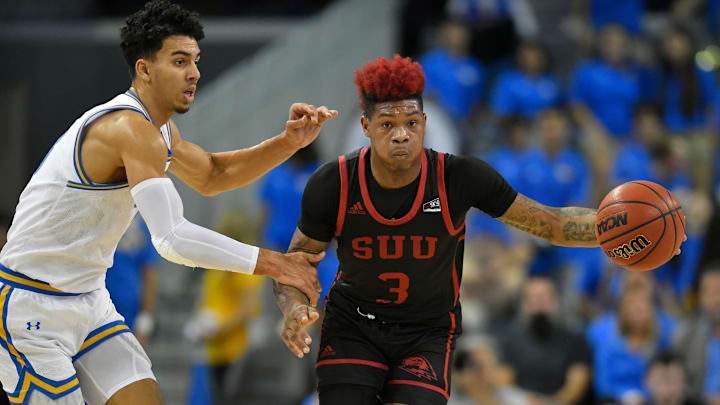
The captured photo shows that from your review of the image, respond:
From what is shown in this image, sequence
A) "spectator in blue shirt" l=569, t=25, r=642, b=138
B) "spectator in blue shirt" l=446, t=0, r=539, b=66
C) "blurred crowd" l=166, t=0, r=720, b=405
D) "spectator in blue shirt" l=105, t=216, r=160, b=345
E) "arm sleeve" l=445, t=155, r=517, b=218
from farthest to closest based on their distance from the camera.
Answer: "spectator in blue shirt" l=446, t=0, r=539, b=66
"spectator in blue shirt" l=569, t=25, r=642, b=138
"blurred crowd" l=166, t=0, r=720, b=405
"spectator in blue shirt" l=105, t=216, r=160, b=345
"arm sleeve" l=445, t=155, r=517, b=218

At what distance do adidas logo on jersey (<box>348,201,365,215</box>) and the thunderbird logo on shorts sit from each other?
774 millimetres

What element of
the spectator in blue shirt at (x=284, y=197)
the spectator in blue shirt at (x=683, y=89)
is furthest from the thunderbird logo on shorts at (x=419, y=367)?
the spectator in blue shirt at (x=683, y=89)

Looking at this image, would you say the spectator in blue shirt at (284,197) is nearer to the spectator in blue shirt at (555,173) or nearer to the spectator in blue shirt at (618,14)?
the spectator in blue shirt at (555,173)

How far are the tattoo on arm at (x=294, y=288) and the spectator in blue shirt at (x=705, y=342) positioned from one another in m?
4.50

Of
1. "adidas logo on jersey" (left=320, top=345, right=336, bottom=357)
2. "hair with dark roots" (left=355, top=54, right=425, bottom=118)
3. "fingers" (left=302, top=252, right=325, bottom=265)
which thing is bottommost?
"adidas logo on jersey" (left=320, top=345, right=336, bottom=357)

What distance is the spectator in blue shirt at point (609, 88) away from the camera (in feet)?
39.2

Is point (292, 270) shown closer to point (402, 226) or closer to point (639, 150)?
point (402, 226)

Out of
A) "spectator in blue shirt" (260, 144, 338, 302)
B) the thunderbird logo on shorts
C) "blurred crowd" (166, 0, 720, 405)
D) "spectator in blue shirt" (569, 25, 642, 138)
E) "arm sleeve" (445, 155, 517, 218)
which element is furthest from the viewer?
"spectator in blue shirt" (569, 25, 642, 138)

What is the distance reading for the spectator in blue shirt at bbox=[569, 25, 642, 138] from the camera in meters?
12.0

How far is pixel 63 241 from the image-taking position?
15.4 ft

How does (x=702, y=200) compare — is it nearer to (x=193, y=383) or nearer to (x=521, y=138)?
(x=521, y=138)

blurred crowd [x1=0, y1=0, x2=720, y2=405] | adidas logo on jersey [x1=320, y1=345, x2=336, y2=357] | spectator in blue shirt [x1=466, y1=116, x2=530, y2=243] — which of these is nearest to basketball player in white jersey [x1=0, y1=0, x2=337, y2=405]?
adidas logo on jersey [x1=320, y1=345, x2=336, y2=357]

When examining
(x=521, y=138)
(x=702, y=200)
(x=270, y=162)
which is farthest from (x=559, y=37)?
(x=270, y=162)

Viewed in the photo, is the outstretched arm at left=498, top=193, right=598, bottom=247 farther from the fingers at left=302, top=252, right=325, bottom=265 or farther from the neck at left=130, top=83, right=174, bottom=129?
the neck at left=130, top=83, right=174, bottom=129
